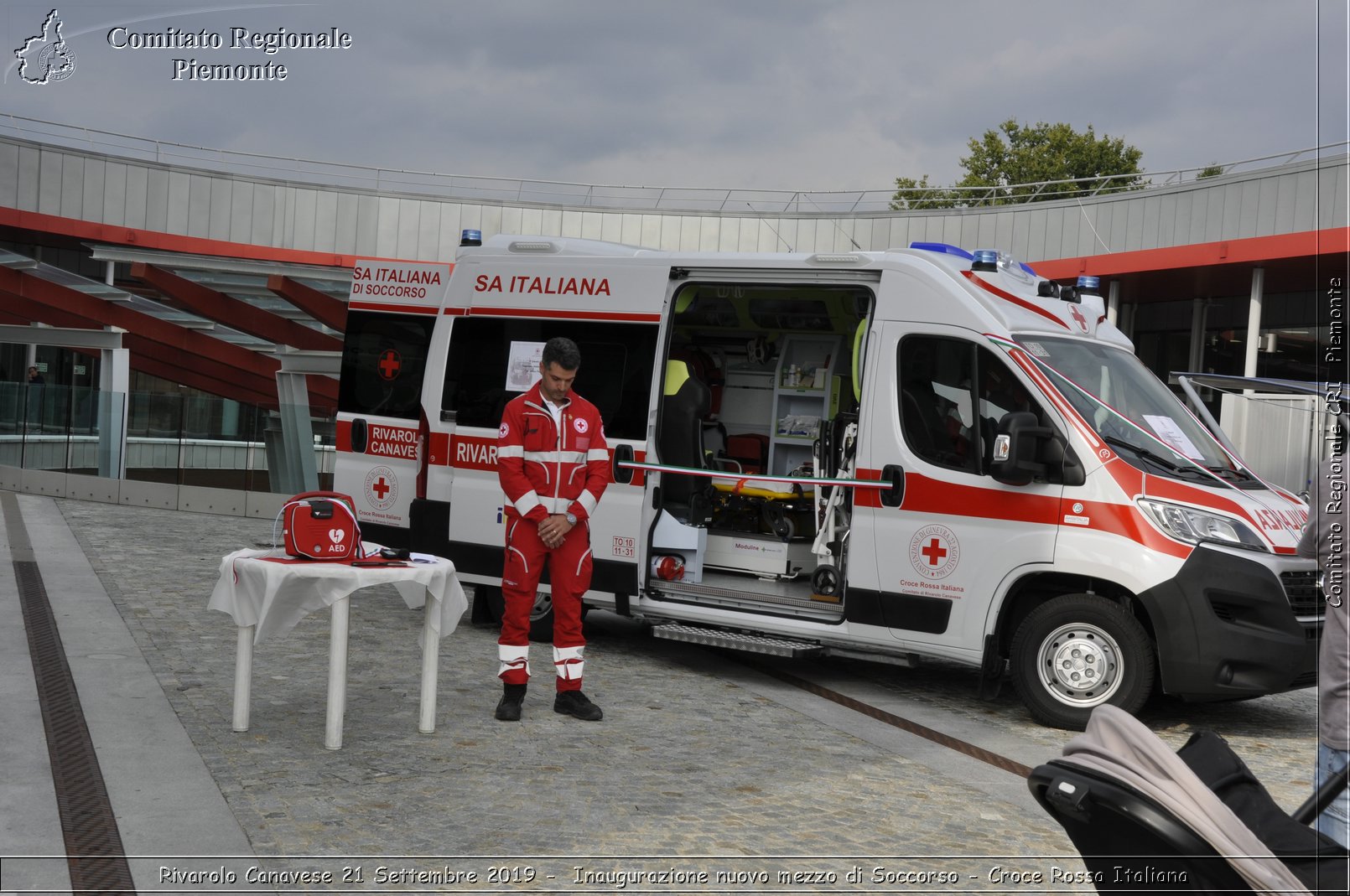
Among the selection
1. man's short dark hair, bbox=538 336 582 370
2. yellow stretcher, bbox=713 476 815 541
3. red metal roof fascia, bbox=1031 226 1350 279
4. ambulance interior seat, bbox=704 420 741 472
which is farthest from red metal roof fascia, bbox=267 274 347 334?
man's short dark hair, bbox=538 336 582 370

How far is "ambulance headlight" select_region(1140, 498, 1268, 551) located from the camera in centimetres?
675

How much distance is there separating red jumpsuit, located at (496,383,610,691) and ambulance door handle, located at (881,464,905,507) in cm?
184

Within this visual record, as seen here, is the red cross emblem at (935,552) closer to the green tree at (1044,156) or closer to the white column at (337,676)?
the white column at (337,676)

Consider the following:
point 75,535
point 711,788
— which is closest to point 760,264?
point 711,788

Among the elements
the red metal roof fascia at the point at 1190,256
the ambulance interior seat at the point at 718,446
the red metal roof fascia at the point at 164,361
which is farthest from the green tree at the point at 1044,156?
the ambulance interior seat at the point at 718,446

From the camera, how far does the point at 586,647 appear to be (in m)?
9.02

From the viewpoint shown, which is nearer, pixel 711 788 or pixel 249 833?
pixel 249 833

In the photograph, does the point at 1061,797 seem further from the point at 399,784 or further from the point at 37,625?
the point at 37,625

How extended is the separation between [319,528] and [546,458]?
130cm

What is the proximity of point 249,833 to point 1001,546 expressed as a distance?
436 centimetres

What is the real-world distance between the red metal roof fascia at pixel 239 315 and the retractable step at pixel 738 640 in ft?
45.3

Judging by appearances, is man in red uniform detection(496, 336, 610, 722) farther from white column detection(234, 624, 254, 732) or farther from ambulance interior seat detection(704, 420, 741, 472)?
ambulance interior seat detection(704, 420, 741, 472)

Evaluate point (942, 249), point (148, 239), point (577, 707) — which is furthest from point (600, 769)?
point (148, 239)

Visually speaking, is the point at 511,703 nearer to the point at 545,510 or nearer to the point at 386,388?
the point at 545,510
